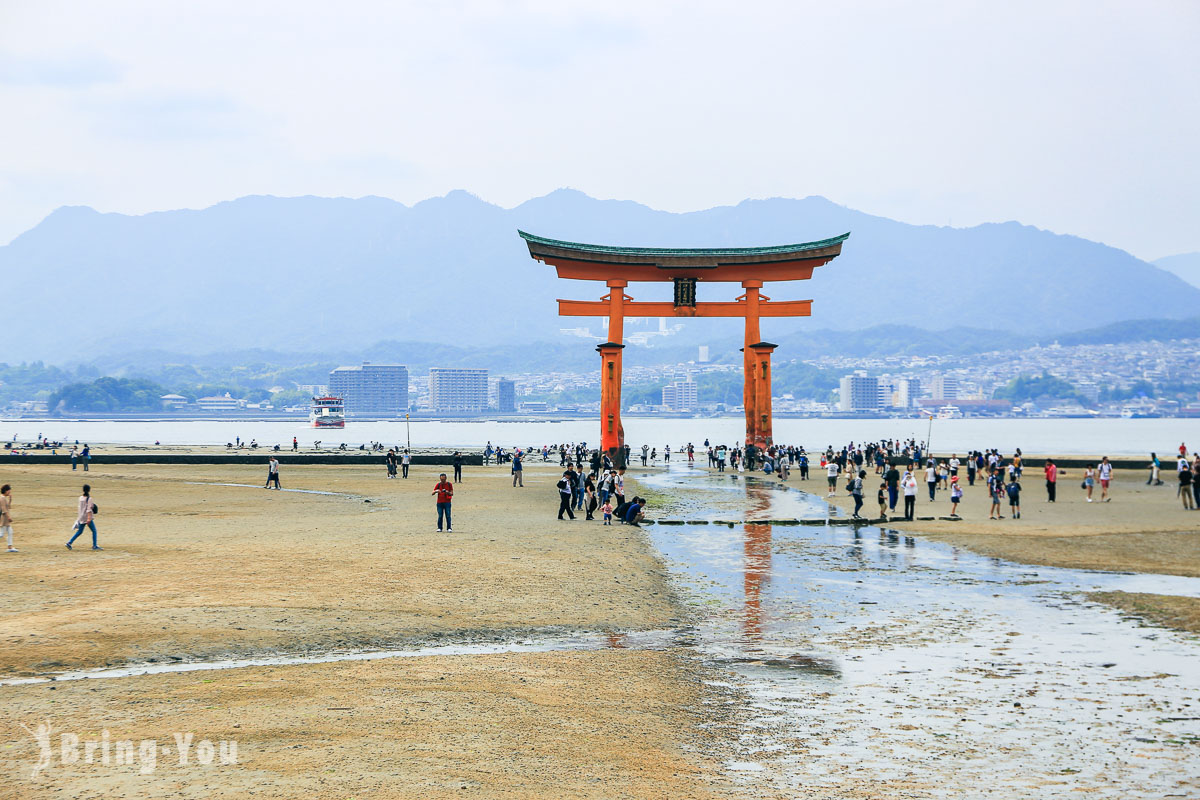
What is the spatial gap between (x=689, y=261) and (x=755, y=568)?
36.7m

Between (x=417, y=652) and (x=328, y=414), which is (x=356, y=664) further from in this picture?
(x=328, y=414)

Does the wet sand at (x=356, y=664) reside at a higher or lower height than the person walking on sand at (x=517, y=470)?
lower

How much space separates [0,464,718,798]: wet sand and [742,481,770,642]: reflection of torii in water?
1.26 metres

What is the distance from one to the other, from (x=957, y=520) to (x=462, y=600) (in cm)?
1810

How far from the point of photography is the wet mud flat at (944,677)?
8.04 metres

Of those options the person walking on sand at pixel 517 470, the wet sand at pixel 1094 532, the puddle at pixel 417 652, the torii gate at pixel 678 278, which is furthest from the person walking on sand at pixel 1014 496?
the torii gate at pixel 678 278

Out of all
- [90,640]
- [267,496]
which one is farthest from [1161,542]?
[267,496]

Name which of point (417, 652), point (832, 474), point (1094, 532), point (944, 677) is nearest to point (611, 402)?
point (832, 474)

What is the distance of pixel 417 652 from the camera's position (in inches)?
473

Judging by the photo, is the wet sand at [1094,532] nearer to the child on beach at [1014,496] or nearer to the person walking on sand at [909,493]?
the child on beach at [1014,496]

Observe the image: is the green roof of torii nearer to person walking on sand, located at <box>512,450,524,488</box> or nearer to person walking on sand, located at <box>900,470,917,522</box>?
person walking on sand, located at <box>512,450,524,488</box>

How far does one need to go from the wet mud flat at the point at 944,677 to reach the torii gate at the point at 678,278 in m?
32.8

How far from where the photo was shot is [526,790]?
7.34 meters

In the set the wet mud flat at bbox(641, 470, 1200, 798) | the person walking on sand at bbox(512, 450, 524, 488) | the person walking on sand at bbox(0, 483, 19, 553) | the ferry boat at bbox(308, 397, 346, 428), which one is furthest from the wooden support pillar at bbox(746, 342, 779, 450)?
the ferry boat at bbox(308, 397, 346, 428)
